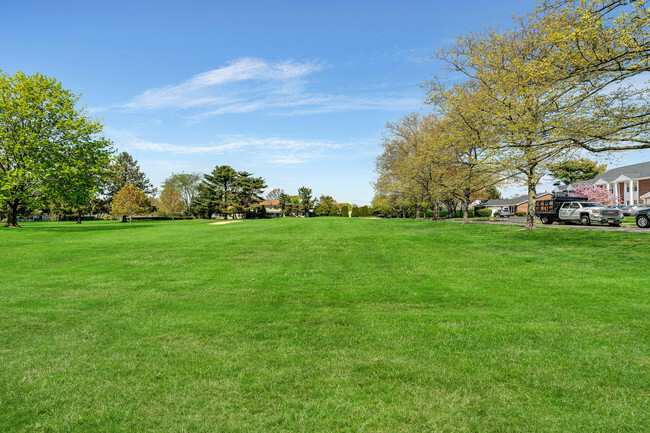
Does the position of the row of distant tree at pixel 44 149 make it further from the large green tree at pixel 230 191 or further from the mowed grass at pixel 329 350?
the large green tree at pixel 230 191

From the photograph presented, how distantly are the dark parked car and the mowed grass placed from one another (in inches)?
595

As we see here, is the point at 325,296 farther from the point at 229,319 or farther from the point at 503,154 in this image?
the point at 503,154

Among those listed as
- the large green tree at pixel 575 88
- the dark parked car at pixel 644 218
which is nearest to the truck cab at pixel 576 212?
the dark parked car at pixel 644 218

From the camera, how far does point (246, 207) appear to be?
77.2m

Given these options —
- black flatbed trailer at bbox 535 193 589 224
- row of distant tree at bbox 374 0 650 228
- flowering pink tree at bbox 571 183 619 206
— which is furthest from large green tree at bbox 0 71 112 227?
flowering pink tree at bbox 571 183 619 206

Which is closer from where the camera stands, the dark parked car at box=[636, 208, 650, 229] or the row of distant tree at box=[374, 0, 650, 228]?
the row of distant tree at box=[374, 0, 650, 228]

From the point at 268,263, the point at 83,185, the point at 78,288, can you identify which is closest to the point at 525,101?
the point at 268,263

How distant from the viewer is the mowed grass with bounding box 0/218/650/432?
3.50 metres

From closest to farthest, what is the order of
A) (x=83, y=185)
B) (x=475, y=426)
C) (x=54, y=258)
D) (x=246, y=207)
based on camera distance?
(x=475, y=426), (x=54, y=258), (x=83, y=185), (x=246, y=207)

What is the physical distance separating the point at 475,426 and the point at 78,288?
410 inches

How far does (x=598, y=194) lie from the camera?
198ft

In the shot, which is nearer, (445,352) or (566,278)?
(445,352)

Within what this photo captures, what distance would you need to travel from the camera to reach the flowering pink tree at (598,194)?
60219 mm

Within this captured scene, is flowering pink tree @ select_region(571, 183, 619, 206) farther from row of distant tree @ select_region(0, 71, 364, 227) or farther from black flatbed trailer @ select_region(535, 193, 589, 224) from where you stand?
row of distant tree @ select_region(0, 71, 364, 227)
